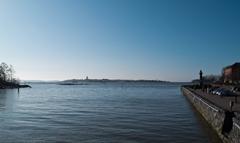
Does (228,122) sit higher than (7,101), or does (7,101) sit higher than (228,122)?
(228,122)

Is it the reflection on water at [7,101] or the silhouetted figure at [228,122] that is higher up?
the silhouetted figure at [228,122]

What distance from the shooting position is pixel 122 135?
27047 mm

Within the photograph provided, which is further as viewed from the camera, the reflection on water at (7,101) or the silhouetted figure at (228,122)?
the reflection on water at (7,101)

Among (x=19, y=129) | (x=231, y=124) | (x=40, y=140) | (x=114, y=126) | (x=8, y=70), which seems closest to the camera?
(x=231, y=124)

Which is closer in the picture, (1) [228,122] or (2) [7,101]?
(1) [228,122]

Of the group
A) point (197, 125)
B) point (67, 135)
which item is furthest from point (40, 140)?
point (197, 125)

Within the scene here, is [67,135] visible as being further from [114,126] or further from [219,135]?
[219,135]

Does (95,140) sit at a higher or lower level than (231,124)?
lower

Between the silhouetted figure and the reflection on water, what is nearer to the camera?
the silhouetted figure

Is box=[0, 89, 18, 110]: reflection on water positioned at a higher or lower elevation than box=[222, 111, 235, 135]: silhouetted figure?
lower

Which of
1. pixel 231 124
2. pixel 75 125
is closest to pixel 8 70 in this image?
pixel 75 125

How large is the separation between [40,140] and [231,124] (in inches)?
521

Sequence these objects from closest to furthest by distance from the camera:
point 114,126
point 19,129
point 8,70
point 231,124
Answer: point 231,124, point 19,129, point 114,126, point 8,70

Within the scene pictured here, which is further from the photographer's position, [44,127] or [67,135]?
[44,127]
